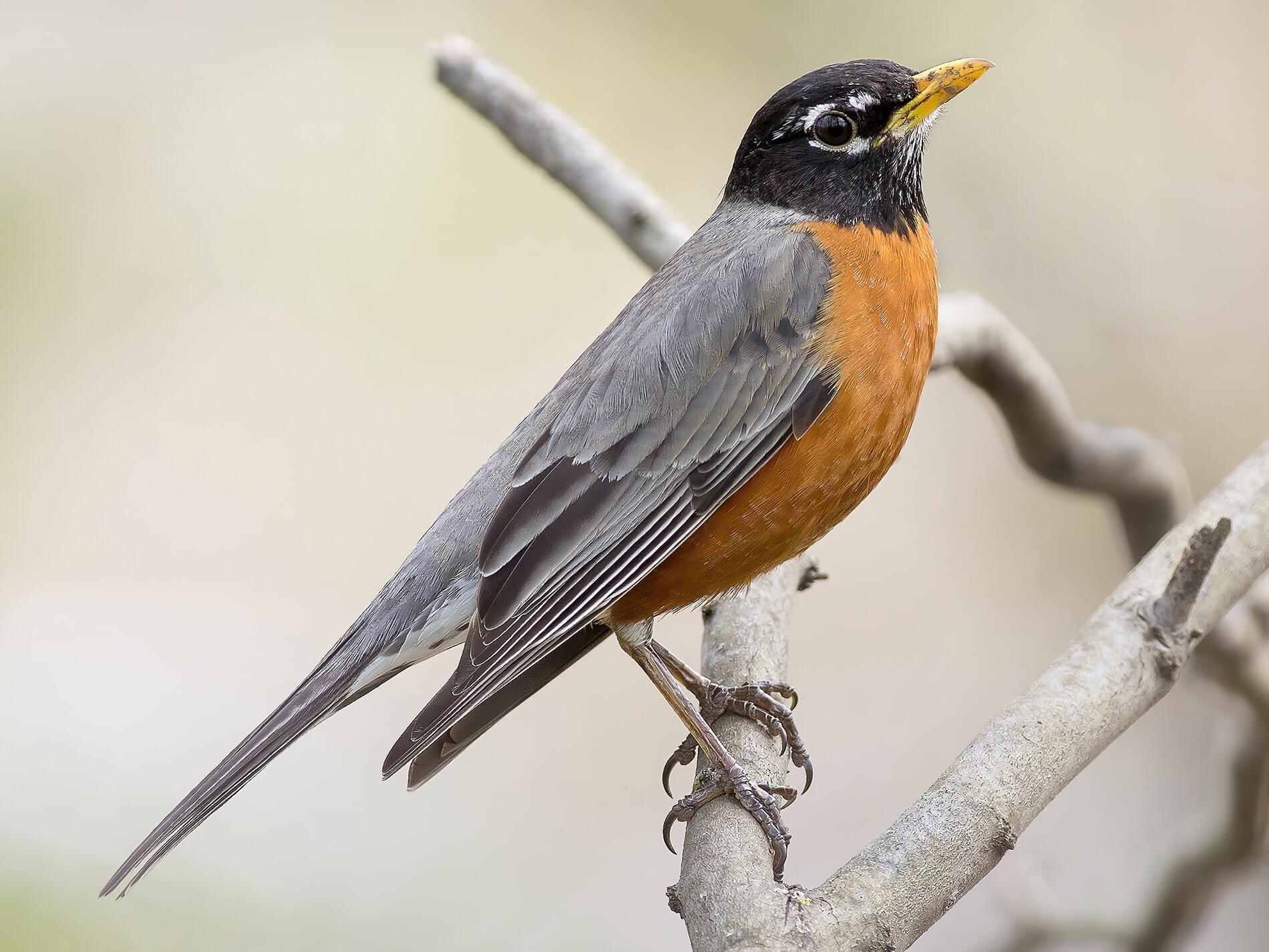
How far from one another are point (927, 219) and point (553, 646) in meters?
1.58

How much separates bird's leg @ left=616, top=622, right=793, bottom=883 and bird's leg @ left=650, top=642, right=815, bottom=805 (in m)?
0.06

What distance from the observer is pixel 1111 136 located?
19.5ft

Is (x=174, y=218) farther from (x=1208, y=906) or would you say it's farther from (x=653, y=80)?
(x=1208, y=906)

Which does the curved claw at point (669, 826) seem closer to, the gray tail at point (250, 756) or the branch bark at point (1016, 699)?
the branch bark at point (1016, 699)

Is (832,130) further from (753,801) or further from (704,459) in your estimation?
(753,801)

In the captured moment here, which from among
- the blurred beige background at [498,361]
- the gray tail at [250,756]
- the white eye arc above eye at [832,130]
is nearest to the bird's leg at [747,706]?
the gray tail at [250,756]

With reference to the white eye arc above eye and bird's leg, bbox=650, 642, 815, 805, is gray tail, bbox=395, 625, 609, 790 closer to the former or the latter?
bird's leg, bbox=650, 642, 815, 805

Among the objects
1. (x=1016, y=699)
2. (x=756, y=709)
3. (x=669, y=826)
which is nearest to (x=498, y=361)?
(x=756, y=709)

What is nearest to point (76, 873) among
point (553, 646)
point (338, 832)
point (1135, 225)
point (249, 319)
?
point (338, 832)

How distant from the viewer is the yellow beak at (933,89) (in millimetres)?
3092

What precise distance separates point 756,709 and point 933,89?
63.0 inches

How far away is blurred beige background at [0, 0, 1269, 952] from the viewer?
512 cm

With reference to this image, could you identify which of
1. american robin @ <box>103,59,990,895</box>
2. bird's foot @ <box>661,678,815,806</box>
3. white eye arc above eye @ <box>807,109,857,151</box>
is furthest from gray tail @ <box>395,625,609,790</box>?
white eye arc above eye @ <box>807,109,857,151</box>

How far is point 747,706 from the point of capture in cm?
308
